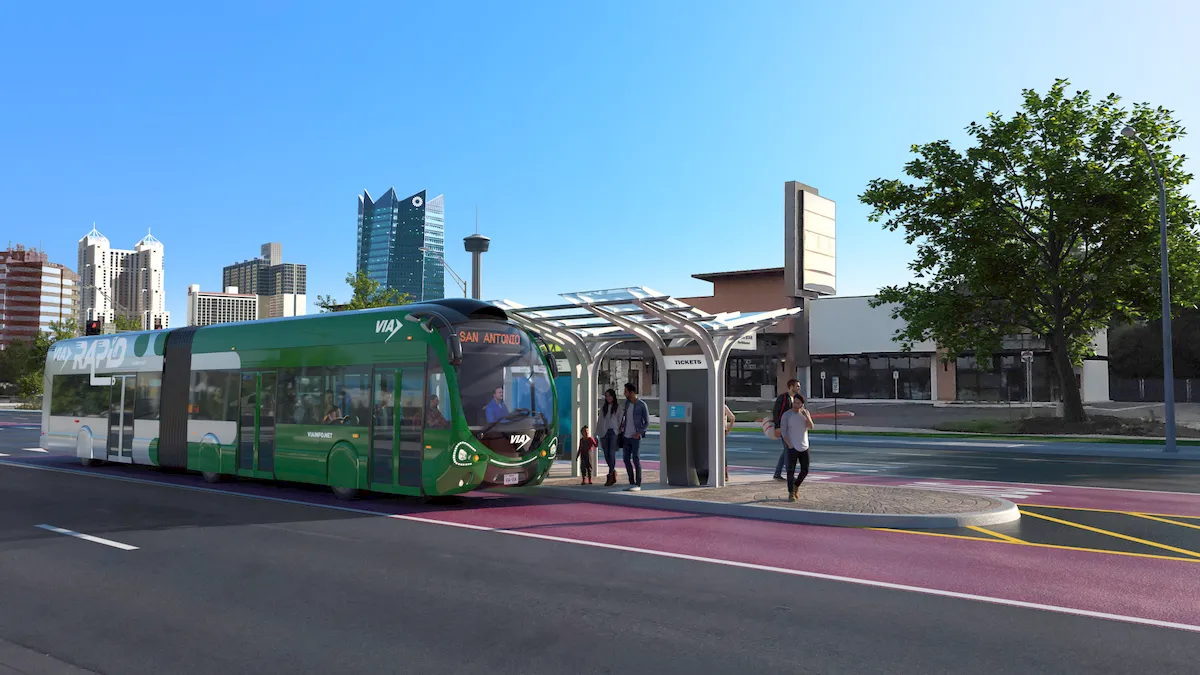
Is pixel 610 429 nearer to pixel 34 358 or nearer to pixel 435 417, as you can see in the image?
pixel 435 417

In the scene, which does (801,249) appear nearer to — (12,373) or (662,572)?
(662,572)

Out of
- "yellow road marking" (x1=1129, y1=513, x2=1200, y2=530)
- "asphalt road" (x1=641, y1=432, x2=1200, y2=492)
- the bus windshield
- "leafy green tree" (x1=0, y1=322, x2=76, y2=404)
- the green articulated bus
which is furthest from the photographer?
"leafy green tree" (x1=0, y1=322, x2=76, y2=404)

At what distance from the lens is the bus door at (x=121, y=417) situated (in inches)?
714

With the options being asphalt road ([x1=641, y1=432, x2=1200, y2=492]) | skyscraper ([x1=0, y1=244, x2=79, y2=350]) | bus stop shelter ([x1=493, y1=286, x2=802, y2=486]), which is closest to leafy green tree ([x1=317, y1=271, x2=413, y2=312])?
asphalt road ([x1=641, y1=432, x2=1200, y2=492])

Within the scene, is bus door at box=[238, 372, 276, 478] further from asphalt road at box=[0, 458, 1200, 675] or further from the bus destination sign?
asphalt road at box=[0, 458, 1200, 675]

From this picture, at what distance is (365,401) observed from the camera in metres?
13.1

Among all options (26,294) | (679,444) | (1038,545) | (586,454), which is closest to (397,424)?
(586,454)

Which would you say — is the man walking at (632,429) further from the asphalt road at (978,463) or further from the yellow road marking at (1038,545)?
the asphalt road at (978,463)

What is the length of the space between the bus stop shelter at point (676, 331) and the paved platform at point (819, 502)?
95cm

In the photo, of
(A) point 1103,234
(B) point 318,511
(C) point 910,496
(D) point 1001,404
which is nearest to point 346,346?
(B) point 318,511

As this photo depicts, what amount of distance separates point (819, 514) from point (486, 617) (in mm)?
6012

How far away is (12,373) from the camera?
106m

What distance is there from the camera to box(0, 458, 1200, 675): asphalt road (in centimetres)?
555

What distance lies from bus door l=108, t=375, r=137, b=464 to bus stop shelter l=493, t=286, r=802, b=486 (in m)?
8.91
